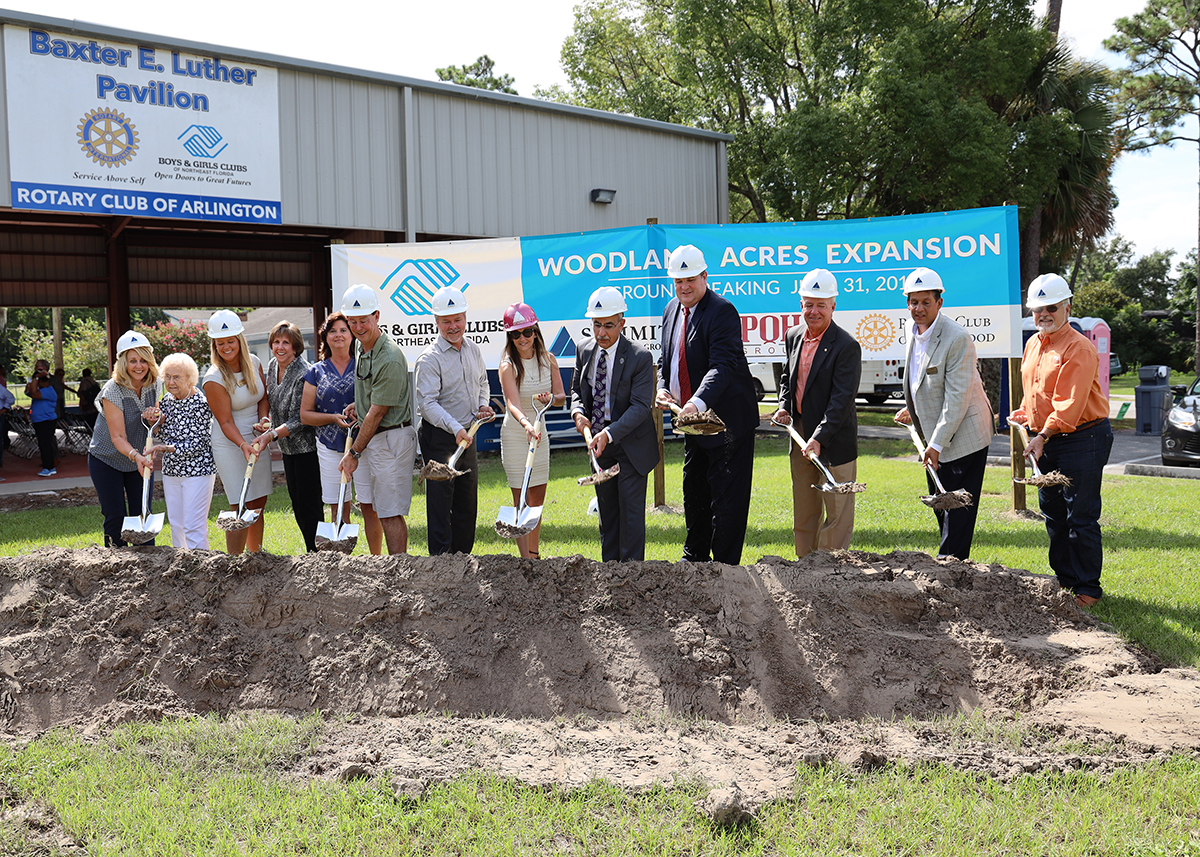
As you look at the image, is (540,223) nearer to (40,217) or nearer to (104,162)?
(104,162)

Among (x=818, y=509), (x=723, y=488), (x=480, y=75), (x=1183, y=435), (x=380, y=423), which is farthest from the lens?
(x=480, y=75)

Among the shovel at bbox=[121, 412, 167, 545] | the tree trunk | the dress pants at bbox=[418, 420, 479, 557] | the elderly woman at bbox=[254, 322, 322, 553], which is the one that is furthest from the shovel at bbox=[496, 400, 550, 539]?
the tree trunk

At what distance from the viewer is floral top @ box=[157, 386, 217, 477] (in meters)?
5.95

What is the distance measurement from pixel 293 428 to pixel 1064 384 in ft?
15.7

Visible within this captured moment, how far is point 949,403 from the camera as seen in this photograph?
5426 millimetres

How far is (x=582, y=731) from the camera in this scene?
13.3 feet

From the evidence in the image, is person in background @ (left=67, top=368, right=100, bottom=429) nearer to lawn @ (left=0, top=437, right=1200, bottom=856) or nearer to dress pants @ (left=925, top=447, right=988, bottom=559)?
lawn @ (left=0, top=437, right=1200, bottom=856)

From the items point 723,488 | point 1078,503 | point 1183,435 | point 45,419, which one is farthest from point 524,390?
point 45,419

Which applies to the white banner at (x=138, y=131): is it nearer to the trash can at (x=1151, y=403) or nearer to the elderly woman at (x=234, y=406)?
the elderly woman at (x=234, y=406)

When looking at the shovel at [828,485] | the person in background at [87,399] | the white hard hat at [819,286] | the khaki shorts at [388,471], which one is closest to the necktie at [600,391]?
the shovel at [828,485]

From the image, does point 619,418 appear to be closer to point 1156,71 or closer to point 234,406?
point 234,406

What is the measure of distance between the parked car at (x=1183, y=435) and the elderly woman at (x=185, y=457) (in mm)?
12014

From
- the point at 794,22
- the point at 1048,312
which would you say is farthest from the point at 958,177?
the point at 1048,312

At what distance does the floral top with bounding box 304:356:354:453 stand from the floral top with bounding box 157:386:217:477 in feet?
2.40
